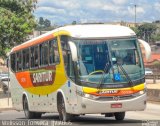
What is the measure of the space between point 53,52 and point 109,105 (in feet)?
10.6

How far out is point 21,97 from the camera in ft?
84.6

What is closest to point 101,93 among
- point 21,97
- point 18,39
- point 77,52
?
point 77,52

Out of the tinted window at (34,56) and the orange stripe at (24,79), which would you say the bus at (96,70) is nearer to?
the tinted window at (34,56)

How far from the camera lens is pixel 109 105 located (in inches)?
704

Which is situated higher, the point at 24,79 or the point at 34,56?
the point at 34,56

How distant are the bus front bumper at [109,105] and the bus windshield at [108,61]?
2.06 feet

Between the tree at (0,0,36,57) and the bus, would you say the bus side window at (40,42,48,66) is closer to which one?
the bus

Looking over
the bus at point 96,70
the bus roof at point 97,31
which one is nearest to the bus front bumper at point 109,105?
the bus at point 96,70

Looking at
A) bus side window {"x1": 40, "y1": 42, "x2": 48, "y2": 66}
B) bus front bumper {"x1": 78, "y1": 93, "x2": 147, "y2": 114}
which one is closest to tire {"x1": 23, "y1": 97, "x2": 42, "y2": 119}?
bus side window {"x1": 40, "y1": 42, "x2": 48, "y2": 66}

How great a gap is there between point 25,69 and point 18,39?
886 inches

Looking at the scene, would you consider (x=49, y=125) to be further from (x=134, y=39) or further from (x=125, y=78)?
(x=134, y=39)

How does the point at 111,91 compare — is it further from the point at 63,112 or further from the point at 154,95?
the point at 154,95

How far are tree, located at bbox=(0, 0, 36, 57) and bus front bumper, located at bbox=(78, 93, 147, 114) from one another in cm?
2826

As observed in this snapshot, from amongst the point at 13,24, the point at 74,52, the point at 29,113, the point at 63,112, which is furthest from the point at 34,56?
the point at 13,24
